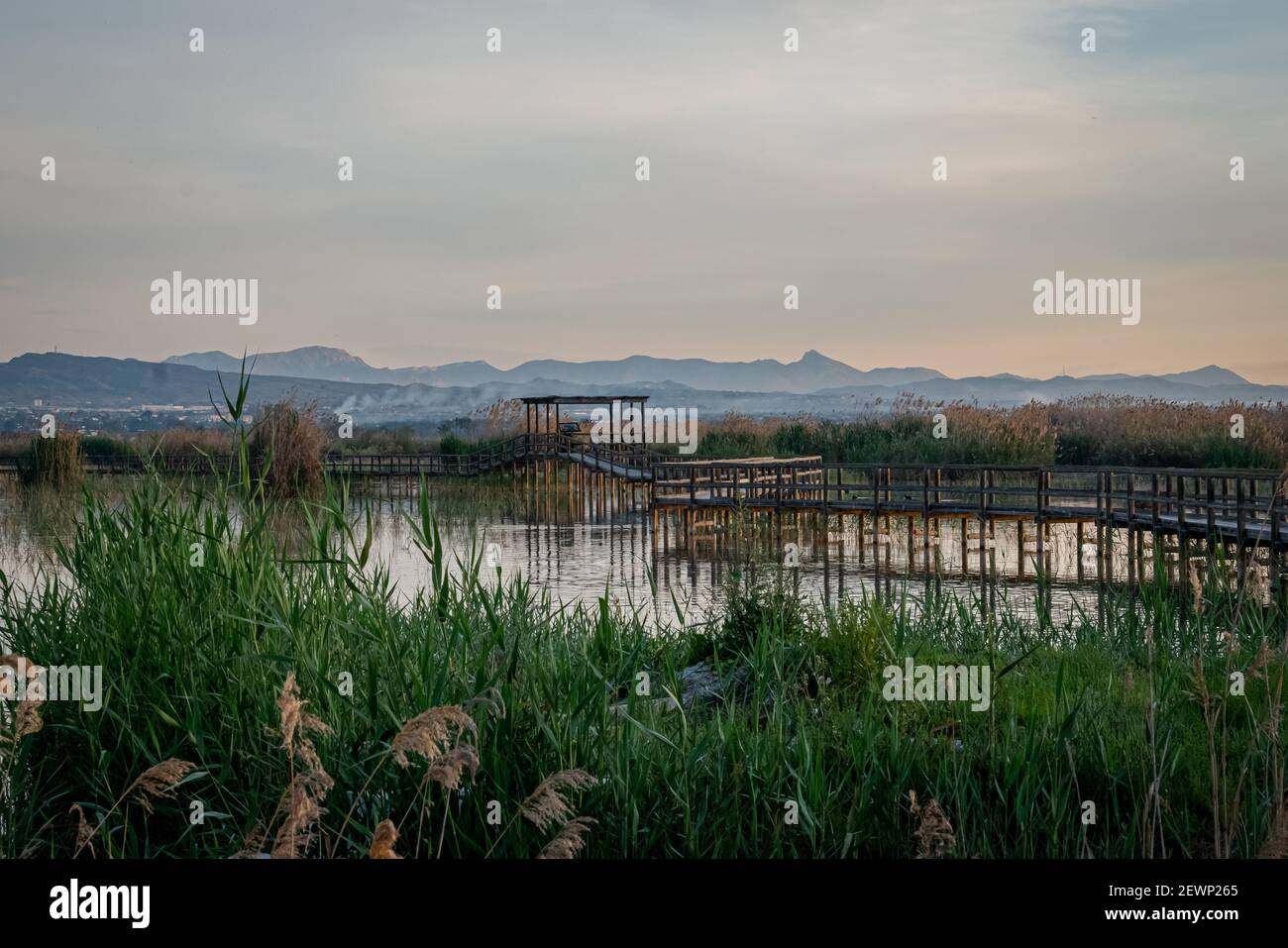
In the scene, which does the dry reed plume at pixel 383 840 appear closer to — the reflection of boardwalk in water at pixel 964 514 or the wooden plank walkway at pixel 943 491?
the reflection of boardwalk in water at pixel 964 514

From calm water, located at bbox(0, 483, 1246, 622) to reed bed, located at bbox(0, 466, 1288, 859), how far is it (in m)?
7.61

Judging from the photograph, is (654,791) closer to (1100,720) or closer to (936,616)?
(1100,720)

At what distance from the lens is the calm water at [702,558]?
15.8 meters

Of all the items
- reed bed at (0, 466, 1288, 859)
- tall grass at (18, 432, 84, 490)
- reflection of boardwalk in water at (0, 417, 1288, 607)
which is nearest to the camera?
reed bed at (0, 466, 1288, 859)

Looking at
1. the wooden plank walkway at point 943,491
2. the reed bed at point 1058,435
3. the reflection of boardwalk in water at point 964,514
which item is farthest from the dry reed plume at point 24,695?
the reed bed at point 1058,435

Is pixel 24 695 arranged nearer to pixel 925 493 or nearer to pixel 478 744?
pixel 478 744

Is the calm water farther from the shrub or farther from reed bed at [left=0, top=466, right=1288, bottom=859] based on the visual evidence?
reed bed at [left=0, top=466, right=1288, bottom=859]

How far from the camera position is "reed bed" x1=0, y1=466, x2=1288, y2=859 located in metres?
4.36

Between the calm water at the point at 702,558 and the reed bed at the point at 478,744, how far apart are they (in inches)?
300

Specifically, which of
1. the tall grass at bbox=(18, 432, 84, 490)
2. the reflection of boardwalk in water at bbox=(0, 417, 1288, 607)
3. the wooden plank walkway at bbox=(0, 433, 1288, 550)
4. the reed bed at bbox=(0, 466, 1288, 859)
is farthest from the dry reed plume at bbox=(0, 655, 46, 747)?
the tall grass at bbox=(18, 432, 84, 490)

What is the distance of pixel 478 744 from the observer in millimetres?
3930
